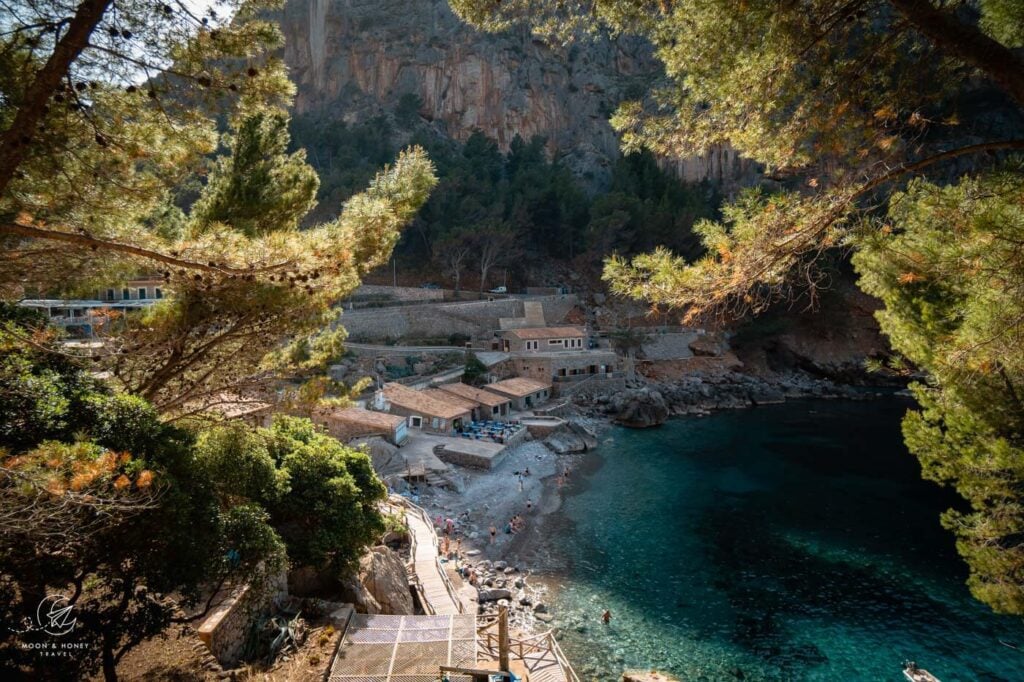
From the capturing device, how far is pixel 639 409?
98.7ft

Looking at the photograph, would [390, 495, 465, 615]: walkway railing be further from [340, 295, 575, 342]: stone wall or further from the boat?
[340, 295, 575, 342]: stone wall

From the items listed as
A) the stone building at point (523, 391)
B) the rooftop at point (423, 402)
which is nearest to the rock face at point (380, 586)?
the rooftop at point (423, 402)

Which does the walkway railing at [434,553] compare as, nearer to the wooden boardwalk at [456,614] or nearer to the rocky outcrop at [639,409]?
the wooden boardwalk at [456,614]

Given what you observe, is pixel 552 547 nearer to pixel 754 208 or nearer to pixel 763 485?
pixel 763 485

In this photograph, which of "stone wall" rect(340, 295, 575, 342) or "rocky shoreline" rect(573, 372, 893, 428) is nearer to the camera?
"rocky shoreline" rect(573, 372, 893, 428)

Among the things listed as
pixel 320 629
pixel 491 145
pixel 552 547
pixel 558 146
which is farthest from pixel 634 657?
pixel 558 146

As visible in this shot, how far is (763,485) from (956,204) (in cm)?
2052

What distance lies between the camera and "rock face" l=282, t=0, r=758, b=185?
52594 mm

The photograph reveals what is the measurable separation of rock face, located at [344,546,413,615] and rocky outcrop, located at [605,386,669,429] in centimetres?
2074

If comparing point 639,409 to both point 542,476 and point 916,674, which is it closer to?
point 542,476

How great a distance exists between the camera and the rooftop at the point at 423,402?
80.1 feet

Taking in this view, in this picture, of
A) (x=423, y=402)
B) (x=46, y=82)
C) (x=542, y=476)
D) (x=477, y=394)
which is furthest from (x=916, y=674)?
(x=477, y=394)

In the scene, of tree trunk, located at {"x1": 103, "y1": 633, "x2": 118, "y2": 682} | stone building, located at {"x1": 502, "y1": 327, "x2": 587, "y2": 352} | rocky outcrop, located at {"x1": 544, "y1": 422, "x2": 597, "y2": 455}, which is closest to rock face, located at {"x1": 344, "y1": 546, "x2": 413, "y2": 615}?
tree trunk, located at {"x1": 103, "y1": 633, "x2": 118, "y2": 682}

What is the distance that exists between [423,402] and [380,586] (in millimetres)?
15167
